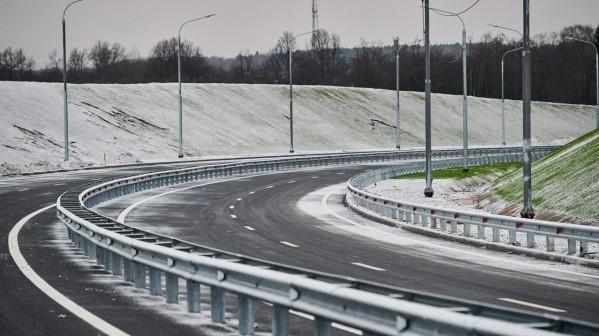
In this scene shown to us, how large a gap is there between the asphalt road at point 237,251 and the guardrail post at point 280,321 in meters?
1.45

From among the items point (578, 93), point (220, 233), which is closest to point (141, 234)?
point (220, 233)

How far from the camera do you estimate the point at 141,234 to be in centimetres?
1675

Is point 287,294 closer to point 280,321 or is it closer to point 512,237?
point 280,321

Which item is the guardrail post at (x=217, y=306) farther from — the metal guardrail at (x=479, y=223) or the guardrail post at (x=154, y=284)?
the metal guardrail at (x=479, y=223)

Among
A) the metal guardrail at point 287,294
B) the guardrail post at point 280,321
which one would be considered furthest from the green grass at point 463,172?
the guardrail post at point 280,321

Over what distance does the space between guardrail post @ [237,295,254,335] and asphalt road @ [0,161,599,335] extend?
622mm

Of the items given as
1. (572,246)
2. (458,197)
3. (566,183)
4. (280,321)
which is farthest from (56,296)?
(458,197)

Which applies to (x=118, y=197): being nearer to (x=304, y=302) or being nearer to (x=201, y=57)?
(x=304, y=302)

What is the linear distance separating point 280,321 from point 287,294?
356 millimetres

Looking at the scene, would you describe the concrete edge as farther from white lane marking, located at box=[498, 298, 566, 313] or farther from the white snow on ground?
white lane marking, located at box=[498, 298, 566, 313]

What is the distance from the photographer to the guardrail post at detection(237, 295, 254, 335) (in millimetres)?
11508

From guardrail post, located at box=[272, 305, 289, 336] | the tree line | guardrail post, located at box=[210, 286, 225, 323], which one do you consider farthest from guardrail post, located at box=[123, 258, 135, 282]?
the tree line

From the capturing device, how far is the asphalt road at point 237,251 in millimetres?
13039

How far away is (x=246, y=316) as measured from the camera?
11555 millimetres
